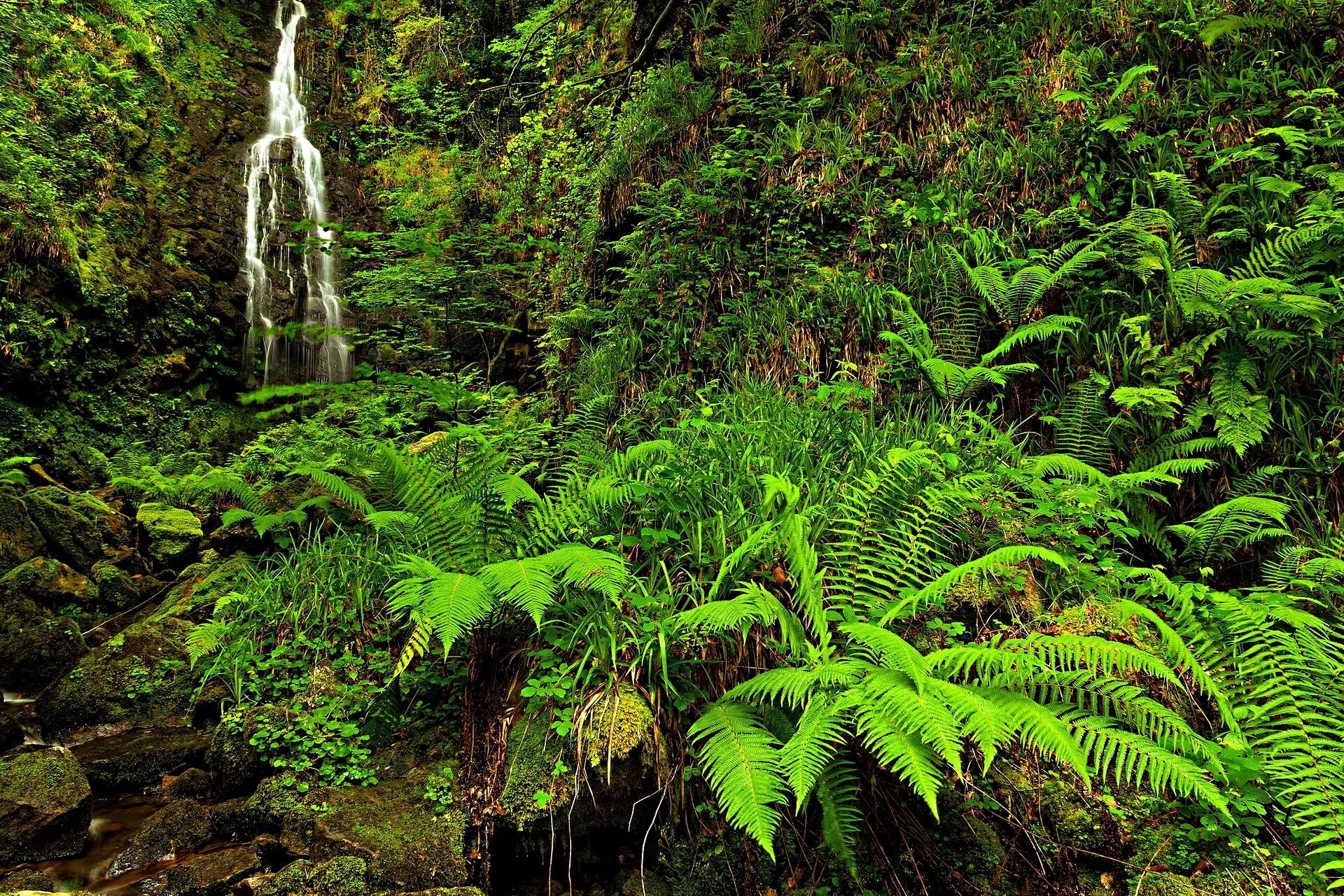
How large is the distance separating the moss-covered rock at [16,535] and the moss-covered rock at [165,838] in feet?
11.8

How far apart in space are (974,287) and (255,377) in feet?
33.6

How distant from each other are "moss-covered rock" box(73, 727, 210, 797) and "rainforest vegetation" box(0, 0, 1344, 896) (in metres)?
0.02

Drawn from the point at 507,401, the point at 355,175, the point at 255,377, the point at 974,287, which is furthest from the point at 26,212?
the point at 974,287

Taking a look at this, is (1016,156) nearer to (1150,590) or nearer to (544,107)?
(1150,590)

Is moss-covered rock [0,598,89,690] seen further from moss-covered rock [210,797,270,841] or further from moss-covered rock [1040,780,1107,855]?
moss-covered rock [1040,780,1107,855]

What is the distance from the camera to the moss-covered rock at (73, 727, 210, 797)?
11.1 feet

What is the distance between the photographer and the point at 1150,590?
2.80m

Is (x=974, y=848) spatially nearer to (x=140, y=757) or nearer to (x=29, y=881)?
(x=29, y=881)

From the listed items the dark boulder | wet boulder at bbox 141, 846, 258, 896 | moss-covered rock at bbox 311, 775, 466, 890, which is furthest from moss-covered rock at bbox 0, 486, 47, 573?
moss-covered rock at bbox 311, 775, 466, 890

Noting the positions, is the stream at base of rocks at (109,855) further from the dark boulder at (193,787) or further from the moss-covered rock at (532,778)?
the moss-covered rock at (532,778)

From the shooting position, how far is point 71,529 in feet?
18.5

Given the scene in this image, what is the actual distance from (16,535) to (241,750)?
3.97 metres

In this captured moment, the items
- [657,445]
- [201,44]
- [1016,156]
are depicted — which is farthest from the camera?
[201,44]

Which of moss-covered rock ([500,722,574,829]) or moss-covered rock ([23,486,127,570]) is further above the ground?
moss-covered rock ([500,722,574,829])
